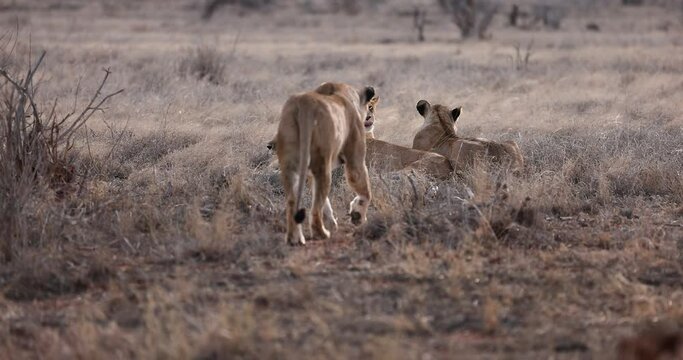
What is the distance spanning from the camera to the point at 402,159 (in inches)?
373

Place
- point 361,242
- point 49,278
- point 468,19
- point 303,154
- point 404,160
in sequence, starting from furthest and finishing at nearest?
point 468,19, point 404,160, point 361,242, point 303,154, point 49,278

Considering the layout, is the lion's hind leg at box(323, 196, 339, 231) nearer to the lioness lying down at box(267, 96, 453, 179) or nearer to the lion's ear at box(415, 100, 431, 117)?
the lioness lying down at box(267, 96, 453, 179)

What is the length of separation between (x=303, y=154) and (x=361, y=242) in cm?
98

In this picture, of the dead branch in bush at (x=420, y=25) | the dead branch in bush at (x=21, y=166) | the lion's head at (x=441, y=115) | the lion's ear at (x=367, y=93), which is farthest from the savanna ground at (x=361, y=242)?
the dead branch in bush at (x=420, y=25)

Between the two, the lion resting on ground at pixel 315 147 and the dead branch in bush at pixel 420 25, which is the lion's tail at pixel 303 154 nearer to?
the lion resting on ground at pixel 315 147

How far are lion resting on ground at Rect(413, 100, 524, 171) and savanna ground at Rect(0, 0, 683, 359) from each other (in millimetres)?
315

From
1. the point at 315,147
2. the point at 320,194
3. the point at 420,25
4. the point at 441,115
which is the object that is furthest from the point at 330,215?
the point at 420,25

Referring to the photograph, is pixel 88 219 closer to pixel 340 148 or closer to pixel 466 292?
pixel 340 148

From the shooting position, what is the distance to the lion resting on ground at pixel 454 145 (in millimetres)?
9477

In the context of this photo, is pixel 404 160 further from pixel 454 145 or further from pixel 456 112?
pixel 456 112

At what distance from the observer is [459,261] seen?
638 centimetres

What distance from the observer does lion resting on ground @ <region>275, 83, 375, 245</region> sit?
6.66 meters

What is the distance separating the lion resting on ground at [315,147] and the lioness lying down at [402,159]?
184 centimetres

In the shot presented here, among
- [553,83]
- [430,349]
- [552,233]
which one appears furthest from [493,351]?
[553,83]
